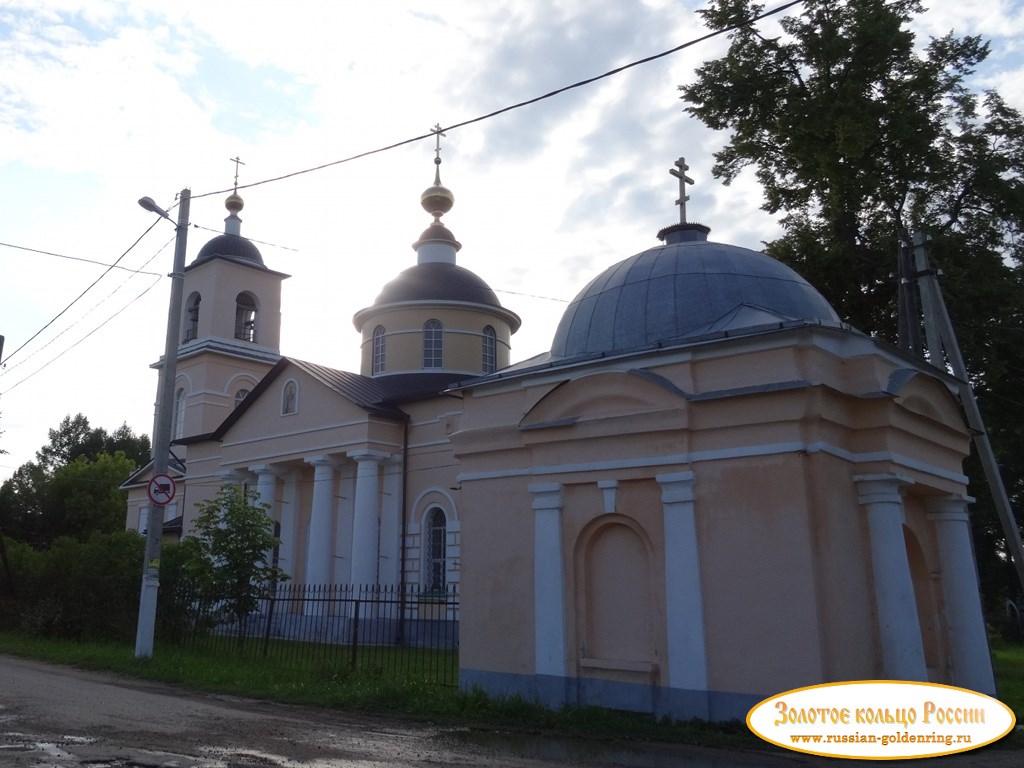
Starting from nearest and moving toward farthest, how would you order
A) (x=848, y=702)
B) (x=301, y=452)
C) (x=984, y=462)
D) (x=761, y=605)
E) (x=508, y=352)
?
(x=848, y=702), (x=761, y=605), (x=984, y=462), (x=301, y=452), (x=508, y=352)

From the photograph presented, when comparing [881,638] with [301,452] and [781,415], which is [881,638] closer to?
[781,415]

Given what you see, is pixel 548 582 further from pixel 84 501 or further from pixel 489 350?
pixel 84 501

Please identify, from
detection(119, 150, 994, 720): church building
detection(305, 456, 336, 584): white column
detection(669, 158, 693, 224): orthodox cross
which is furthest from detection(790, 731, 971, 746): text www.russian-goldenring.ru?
detection(305, 456, 336, 584): white column

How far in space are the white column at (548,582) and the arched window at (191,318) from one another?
2339 cm

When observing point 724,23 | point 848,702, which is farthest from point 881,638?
point 724,23

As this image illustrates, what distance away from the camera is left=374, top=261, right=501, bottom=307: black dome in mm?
26969

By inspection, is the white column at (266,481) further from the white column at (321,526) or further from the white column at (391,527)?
the white column at (391,527)

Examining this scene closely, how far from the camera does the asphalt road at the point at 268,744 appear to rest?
6.94 meters

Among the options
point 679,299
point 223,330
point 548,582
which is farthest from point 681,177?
A: point 223,330

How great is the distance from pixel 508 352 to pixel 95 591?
14220 mm

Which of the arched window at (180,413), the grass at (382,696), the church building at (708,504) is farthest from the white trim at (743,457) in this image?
the arched window at (180,413)

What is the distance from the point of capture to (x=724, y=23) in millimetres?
18656

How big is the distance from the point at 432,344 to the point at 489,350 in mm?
1798

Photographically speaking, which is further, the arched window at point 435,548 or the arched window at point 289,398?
the arched window at point 289,398
